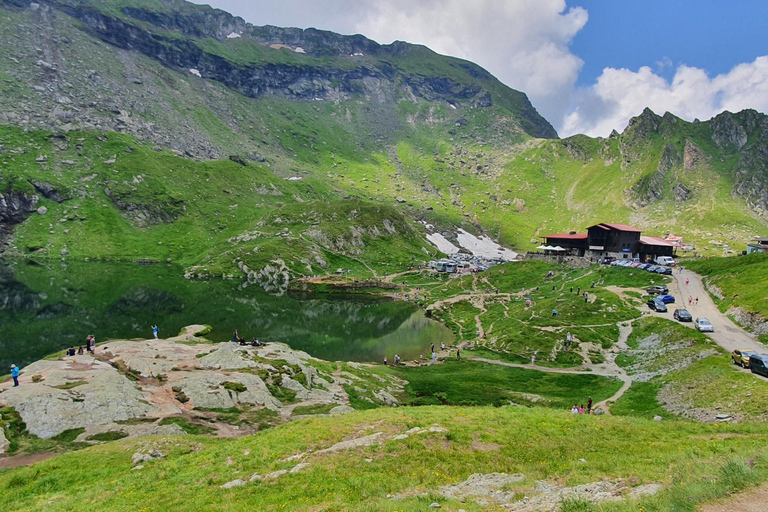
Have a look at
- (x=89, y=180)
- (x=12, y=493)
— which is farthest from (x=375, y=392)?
(x=89, y=180)

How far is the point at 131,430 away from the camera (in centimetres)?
3166

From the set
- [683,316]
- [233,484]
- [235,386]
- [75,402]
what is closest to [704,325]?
[683,316]

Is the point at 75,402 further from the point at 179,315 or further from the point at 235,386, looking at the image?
the point at 179,315

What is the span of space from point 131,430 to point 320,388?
764 inches

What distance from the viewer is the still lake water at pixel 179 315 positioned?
245 feet

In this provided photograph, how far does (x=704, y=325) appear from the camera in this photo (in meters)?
54.6

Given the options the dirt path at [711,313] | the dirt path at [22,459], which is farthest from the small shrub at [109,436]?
the dirt path at [711,313]

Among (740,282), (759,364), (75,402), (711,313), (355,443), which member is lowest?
(75,402)

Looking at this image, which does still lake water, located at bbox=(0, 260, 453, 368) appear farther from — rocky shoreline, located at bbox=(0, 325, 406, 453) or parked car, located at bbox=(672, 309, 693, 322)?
parked car, located at bbox=(672, 309, 693, 322)

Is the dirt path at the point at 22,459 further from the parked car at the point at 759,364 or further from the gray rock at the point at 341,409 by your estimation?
the parked car at the point at 759,364

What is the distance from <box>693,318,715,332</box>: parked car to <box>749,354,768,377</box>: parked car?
17.1 meters

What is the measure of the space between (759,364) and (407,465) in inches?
1565

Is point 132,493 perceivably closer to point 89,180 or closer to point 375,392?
point 375,392

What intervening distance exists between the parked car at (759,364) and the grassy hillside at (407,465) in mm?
20076
